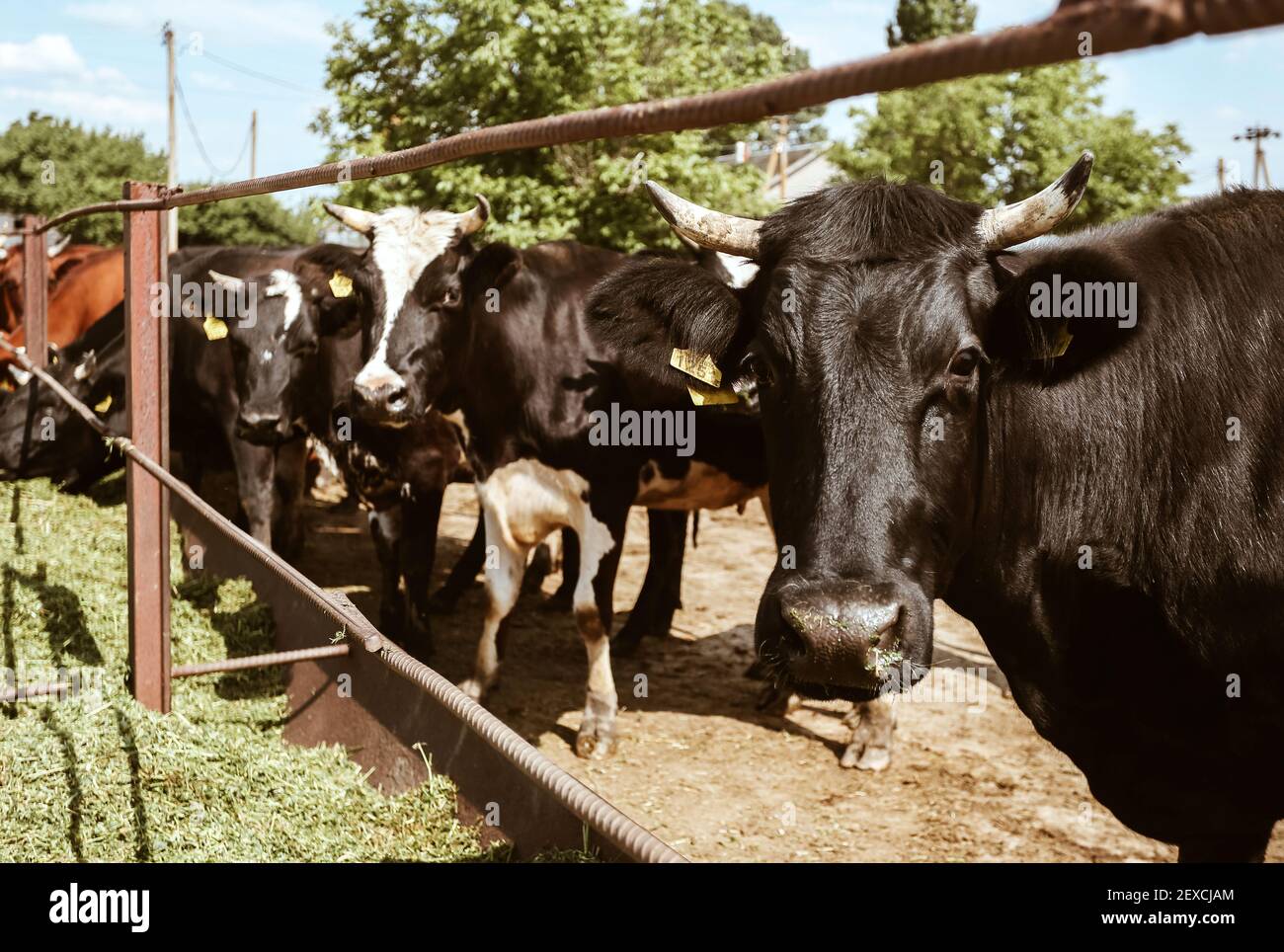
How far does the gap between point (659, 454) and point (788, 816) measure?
1.74 m

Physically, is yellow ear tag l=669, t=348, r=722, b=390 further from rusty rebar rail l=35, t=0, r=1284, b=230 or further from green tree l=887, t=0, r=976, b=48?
green tree l=887, t=0, r=976, b=48

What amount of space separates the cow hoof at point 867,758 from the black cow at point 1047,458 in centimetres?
202

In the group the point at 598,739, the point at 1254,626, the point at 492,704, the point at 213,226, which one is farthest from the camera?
the point at 213,226

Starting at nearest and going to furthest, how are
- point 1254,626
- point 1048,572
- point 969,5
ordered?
point 1254,626, point 1048,572, point 969,5

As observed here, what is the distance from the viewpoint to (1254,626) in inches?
91.3

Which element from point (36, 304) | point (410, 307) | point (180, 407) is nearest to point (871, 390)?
point (410, 307)

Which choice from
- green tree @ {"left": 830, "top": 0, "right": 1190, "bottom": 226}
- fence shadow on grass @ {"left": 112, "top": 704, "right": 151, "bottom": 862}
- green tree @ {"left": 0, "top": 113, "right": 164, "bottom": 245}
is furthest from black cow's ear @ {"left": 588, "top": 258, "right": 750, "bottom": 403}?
green tree @ {"left": 0, "top": 113, "right": 164, "bottom": 245}

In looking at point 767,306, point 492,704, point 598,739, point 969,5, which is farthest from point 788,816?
point 969,5

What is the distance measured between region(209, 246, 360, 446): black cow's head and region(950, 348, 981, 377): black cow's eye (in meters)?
4.34

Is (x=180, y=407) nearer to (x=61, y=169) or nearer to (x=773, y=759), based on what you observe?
(x=773, y=759)

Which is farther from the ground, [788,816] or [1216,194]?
[1216,194]

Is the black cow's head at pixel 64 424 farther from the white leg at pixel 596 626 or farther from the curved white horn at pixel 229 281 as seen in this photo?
the white leg at pixel 596 626

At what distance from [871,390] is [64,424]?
666cm
